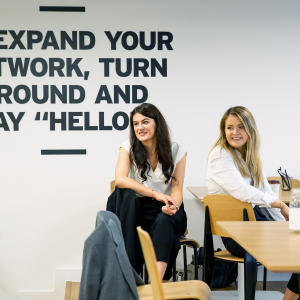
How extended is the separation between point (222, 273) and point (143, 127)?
1.43 meters

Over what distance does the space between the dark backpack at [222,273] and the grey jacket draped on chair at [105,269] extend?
1.71 meters

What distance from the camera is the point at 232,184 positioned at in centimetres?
238

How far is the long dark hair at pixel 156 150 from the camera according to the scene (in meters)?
2.63

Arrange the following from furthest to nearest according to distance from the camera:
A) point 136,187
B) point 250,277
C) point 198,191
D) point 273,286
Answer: point 273,286, point 198,191, point 136,187, point 250,277

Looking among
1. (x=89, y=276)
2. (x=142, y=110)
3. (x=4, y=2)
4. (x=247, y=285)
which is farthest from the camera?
(x=4, y=2)

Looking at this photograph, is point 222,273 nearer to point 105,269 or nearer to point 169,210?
point 169,210

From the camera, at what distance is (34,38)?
11.1 ft

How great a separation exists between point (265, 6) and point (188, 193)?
182cm

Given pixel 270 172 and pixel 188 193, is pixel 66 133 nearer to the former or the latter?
pixel 188 193

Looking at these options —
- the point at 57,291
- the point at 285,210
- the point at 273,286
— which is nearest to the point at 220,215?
the point at 285,210

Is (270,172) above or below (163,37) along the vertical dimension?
below

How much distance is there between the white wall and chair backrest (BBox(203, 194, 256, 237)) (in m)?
1.18

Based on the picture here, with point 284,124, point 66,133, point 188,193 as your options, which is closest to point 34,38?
point 66,133

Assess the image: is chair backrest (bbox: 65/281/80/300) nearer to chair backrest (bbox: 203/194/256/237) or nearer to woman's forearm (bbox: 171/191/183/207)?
woman's forearm (bbox: 171/191/183/207)
